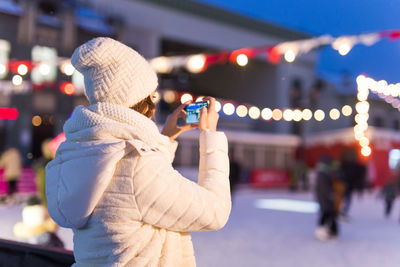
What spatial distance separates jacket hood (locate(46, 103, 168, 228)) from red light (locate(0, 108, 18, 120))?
740 inches

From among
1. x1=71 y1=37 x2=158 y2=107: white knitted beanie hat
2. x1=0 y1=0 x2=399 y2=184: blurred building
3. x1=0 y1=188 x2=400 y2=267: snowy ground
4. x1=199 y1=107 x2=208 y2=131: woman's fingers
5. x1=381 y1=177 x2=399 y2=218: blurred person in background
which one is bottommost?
x1=0 y1=188 x2=400 y2=267: snowy ground

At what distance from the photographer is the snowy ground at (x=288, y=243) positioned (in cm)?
515

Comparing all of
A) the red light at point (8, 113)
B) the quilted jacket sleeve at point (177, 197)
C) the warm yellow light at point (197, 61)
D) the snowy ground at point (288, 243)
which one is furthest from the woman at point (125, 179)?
the red light at point (8, 113)

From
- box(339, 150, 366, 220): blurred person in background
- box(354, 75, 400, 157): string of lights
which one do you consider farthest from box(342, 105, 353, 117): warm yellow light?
A: box(339, 150, 366, 220): blurred person in background

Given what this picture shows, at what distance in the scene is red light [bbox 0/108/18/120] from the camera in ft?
59.3

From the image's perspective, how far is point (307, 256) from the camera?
18.1 ft

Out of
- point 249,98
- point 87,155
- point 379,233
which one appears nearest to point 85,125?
point 87,155

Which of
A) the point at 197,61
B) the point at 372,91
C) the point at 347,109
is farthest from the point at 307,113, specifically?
the point at 197,61

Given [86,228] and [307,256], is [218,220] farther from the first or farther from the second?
[307,256]

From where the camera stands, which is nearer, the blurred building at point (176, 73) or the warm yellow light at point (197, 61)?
the warm yellow light at point (197, 61)

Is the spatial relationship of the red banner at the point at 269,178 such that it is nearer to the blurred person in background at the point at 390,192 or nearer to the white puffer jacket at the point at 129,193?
the blurred person in background at the point at 390,192

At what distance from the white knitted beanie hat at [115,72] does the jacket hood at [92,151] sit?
0.13ft

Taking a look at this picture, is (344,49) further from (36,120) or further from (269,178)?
(36,120)

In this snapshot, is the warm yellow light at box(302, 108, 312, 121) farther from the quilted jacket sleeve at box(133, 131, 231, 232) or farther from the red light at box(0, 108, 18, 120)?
the quilted jacket sleeve at box(133, 131, 231, 232)
